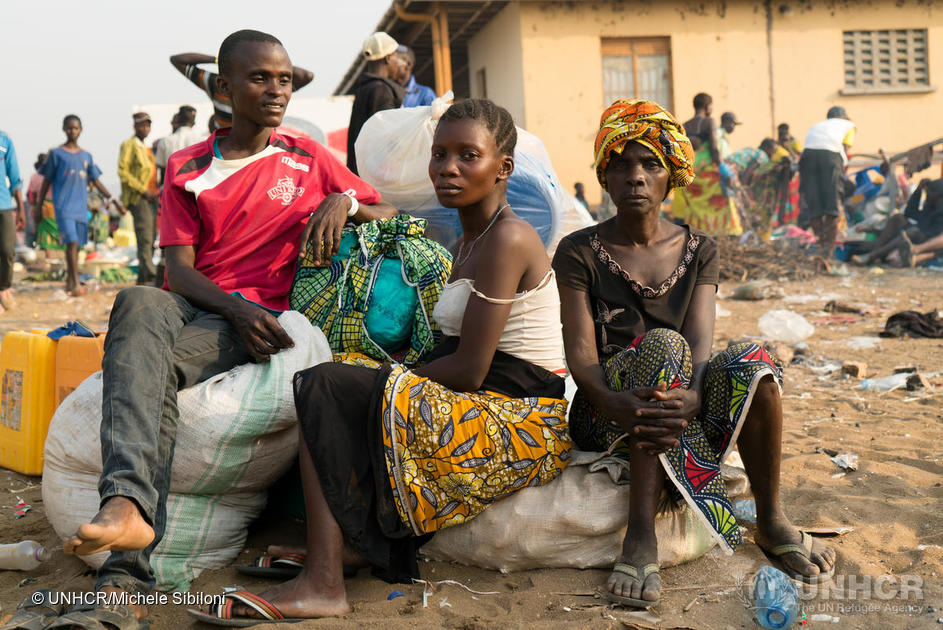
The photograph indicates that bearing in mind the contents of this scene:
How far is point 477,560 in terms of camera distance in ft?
8.14

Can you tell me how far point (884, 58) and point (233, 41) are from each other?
13.5 meters

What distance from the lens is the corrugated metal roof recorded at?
40.6 ft

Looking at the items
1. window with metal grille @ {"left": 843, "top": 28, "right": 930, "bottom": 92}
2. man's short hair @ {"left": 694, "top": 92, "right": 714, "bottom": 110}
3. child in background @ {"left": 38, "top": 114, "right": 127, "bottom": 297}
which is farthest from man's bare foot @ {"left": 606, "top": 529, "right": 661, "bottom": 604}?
window with metal grille @ {"left": 843, "top": 28, "right": 930, "bottom": 92}

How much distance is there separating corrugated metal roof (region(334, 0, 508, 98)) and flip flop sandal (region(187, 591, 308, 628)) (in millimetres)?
9416

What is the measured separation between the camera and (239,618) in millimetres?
2133

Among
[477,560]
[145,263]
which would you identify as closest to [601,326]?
[477,560]

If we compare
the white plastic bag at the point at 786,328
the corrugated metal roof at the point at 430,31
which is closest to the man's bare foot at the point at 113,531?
the white plastic bag at the point at 786,328

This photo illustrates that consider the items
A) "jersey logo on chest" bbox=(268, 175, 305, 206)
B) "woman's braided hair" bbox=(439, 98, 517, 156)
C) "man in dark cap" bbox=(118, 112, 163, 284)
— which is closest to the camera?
"woman's braided hair" bbox=(439, 98, 517, 156)

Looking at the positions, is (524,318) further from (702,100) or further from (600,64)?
(600,64)

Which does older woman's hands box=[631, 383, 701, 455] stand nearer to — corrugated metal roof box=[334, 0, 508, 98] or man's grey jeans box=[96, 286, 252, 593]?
man's grey jeans box=[96, 286, 252, 593]

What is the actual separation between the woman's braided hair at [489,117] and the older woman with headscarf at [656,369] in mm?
294

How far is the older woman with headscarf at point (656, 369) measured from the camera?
2.29m

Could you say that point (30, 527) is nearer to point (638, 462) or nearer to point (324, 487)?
point (324, 487)

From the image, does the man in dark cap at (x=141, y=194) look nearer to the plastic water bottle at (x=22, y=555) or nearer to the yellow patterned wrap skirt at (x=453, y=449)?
the plastic water bottle at (x=22, y=555)
